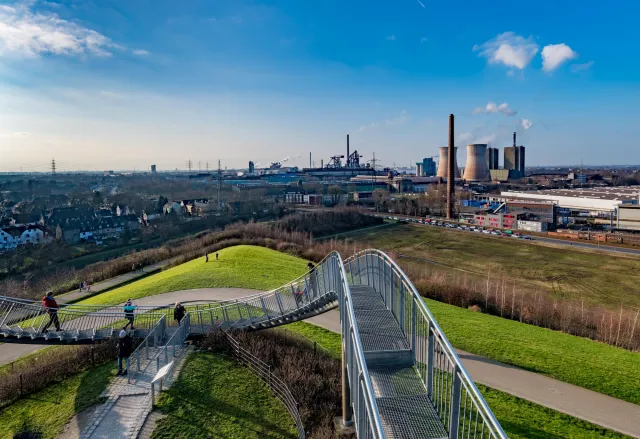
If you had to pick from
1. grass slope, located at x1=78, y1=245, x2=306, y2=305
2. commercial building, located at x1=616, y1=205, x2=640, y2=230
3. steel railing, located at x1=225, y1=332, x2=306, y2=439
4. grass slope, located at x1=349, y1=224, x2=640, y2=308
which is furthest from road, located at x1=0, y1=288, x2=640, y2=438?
commercial building, located at x1=616, y1=205, x2=640, y2=230

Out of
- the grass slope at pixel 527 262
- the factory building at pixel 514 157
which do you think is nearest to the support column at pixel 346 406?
the grass slope at pixel 527 262

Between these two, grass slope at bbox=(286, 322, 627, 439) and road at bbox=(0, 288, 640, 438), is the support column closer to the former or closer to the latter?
grass slope at bbox=(286, 322, 627, 439)

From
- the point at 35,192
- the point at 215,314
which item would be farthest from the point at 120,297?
the point at 35,192

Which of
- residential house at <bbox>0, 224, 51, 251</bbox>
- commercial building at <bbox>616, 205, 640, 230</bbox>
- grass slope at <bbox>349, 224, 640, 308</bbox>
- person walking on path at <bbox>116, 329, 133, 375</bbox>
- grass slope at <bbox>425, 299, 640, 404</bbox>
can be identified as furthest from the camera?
commercial building at <bbox>616, 205, 640, 230</bbox>

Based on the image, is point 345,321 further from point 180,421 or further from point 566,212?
point 566,212

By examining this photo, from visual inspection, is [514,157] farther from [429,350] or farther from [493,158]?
[429,350]

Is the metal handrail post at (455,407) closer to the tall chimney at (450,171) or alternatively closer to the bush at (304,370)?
the bush at (304,370)
